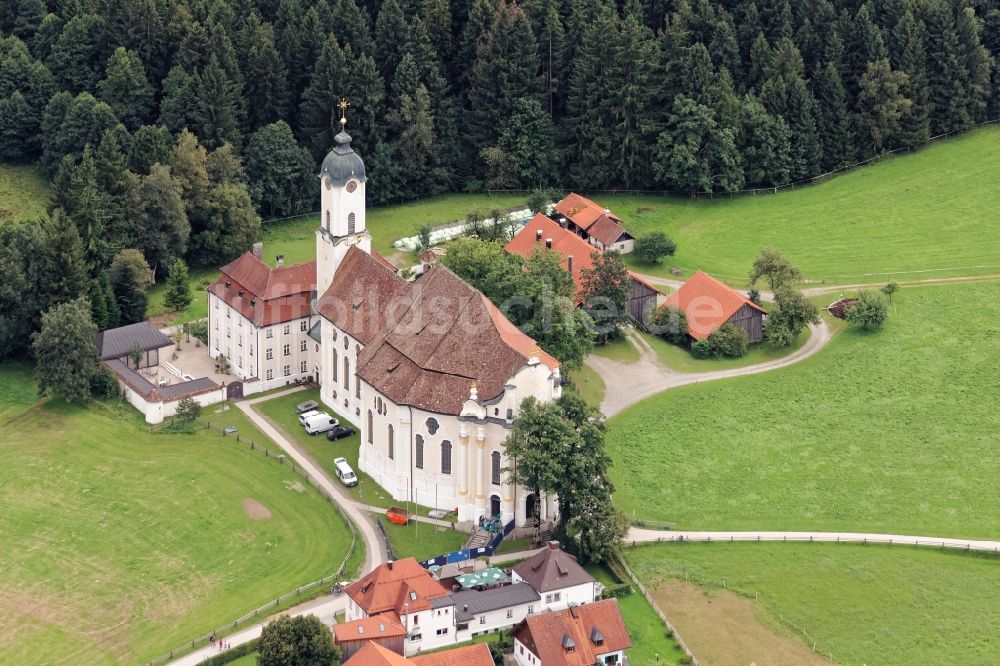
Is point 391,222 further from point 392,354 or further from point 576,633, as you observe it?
point 576,633

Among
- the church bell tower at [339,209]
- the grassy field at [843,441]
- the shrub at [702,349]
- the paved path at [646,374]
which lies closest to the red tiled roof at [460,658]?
the grassy field at [843,441]

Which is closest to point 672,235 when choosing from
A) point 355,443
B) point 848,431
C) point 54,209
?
point 848,431

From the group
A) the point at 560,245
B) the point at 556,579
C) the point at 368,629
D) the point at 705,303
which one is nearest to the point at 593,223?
the point at 560,245

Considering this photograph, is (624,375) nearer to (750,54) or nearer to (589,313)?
(589,313)

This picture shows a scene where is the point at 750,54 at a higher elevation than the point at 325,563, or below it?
higher

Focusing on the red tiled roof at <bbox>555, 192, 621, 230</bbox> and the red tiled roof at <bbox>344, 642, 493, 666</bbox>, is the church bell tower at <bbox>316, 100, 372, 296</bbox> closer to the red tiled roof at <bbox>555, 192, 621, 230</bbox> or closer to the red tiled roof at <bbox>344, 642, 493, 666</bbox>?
the red tiled roof at <bbox>555, 192, 621, 230</bbox>

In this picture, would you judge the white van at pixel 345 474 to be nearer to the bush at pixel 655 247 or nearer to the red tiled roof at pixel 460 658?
the red tiled roof at pixel 460 658

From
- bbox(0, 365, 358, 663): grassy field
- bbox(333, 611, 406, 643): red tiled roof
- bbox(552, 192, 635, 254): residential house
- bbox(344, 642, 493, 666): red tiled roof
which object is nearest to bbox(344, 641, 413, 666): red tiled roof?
bbox(344, 642, 493, 666): red tiled roof
